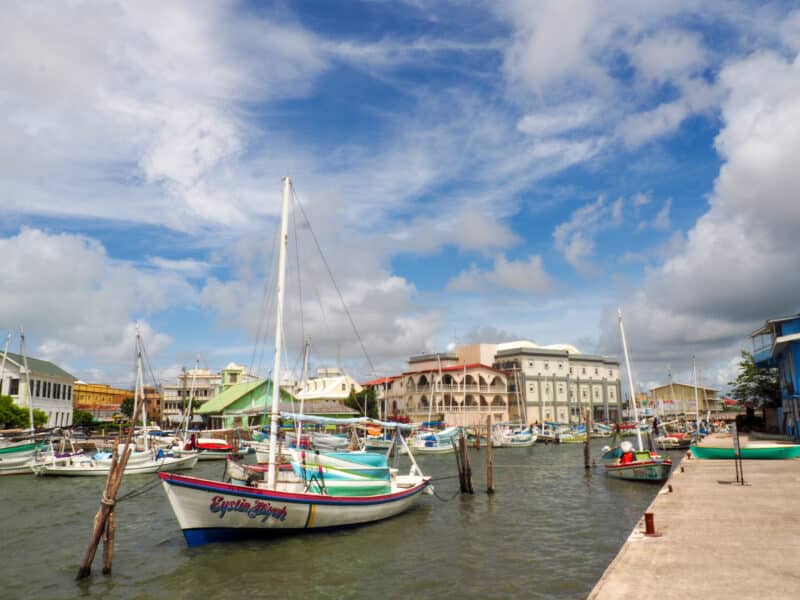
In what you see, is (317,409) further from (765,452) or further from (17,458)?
(765,452)

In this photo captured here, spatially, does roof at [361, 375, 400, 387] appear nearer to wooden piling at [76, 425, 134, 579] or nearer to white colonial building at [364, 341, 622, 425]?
white colonial building at [364, 341, 622, 425]

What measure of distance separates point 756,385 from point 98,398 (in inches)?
6615

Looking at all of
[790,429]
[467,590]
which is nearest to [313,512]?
[467,590]

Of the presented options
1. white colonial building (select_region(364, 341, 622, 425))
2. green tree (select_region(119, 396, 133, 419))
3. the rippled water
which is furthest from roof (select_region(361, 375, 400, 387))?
the rippled water

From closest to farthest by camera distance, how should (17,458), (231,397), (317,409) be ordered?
(17,458), (317,409), (231,397)

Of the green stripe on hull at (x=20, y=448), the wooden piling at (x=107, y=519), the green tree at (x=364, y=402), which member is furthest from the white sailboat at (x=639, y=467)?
the green tree at (x=364, y=402)

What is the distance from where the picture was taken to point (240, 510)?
64.9 ft

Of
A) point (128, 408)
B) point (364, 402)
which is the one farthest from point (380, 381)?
point (128, 408)

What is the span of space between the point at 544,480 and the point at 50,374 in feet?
211

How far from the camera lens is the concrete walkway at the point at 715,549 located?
34.1ft

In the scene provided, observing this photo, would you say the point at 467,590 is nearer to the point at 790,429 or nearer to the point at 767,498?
the point at 767,498

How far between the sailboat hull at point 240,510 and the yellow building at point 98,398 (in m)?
143

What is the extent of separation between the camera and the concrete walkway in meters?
10.4

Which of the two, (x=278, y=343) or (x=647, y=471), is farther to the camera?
(x=647, y=471)
